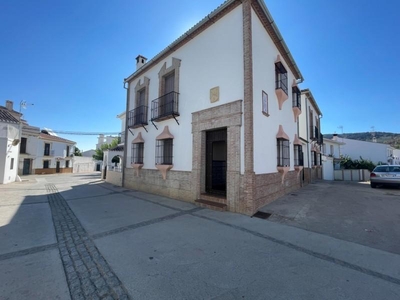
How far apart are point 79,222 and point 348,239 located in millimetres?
6630

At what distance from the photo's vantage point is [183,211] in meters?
6.07

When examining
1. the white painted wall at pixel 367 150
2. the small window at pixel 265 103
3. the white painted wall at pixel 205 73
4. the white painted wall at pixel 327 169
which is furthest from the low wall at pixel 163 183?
the white painted wall at pixel 367 150

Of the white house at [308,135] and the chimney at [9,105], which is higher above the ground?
the chimney at [9,105]

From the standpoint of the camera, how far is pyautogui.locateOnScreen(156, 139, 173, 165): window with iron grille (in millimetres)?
8648

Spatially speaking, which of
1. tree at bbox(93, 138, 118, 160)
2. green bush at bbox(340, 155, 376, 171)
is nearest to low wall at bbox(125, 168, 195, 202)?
green bush at bbox(340, 155, 376, 171)

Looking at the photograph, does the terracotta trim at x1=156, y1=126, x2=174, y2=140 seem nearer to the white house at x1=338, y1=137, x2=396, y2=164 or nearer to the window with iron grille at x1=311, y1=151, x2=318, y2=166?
the window with iron grille at x1=311, y1=151, x2=318, y2=166

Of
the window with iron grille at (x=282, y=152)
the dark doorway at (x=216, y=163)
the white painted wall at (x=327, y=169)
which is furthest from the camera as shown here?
the white painted wall at (x=327, y=169)

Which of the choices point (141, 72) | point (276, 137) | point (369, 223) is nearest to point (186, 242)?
point (369, 223)

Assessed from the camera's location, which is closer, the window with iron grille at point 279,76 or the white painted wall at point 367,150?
the window with iron grille at point 279,76

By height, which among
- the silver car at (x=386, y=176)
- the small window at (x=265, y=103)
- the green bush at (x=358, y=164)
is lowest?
the silver car at (x=386, y=176)

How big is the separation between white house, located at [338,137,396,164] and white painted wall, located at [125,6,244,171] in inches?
1215

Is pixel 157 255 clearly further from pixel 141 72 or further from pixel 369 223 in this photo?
pixel 141 72

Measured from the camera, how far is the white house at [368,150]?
86.8 feet

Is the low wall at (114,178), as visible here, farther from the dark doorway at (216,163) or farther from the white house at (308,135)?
the white house at (308,135)
